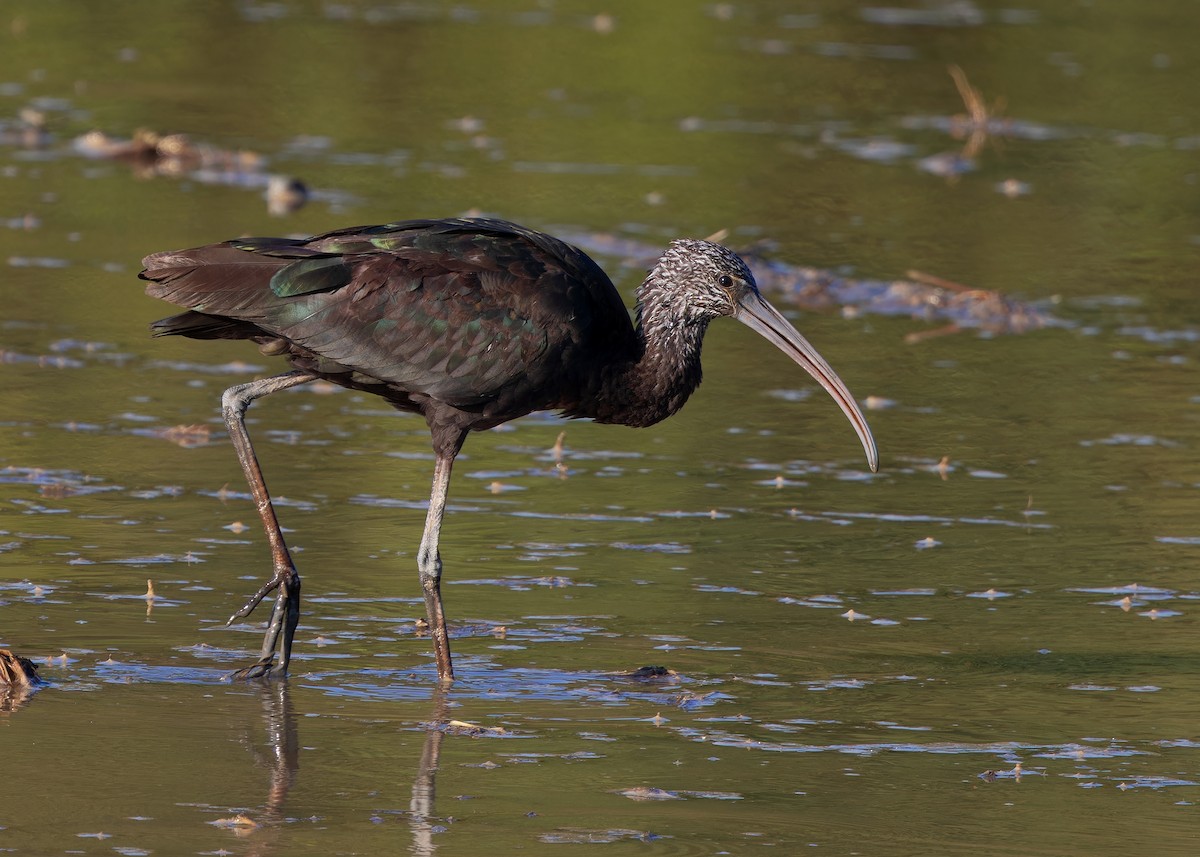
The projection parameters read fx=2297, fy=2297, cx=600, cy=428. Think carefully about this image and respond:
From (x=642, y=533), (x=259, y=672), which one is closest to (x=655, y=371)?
(x=642, y=533)

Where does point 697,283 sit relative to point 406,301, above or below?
above

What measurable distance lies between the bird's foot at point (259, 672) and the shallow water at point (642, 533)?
0.28 ft

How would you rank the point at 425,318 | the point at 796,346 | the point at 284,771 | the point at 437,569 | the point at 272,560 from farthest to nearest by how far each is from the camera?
the point at 796,346, the point at 272,560, the point at 425,318, the point at 437,569, the point at 284,771

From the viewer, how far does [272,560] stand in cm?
805

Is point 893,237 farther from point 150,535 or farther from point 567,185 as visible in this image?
point 150,535

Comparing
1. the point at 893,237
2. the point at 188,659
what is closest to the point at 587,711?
the point at 188,659

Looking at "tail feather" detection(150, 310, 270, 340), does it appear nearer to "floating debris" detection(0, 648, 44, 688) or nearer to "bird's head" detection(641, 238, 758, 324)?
"bird's head" detection(641, 238, 758, 324)

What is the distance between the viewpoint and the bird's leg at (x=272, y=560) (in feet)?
23.1

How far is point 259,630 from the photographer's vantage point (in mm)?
7539

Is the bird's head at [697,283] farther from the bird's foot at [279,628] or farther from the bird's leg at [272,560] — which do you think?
the bird's foot at [279,628]

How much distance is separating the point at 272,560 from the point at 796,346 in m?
2.04

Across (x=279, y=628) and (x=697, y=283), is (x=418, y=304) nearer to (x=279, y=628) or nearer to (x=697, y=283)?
(x=697, y=283)

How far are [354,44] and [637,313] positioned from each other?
1350 centimetres

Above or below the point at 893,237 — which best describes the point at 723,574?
below
